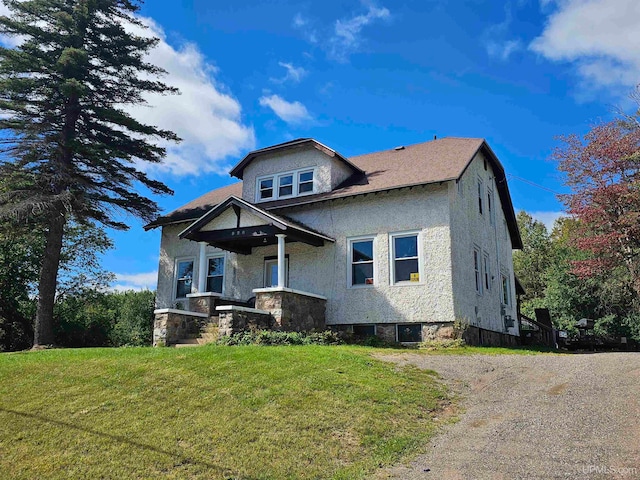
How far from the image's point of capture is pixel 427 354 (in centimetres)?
1317

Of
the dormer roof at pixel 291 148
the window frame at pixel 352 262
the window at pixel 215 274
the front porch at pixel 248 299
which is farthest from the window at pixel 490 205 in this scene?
the window at pixel 215 274

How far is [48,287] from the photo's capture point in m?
18.6

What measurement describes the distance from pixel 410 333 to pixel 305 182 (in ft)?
21.6

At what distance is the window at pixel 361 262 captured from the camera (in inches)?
677

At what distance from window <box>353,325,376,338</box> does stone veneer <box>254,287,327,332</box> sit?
3.58 ft

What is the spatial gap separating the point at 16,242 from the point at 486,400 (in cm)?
2273

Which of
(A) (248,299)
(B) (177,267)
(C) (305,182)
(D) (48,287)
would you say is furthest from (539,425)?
(D) (48,287)

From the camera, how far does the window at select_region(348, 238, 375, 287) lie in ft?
56.4

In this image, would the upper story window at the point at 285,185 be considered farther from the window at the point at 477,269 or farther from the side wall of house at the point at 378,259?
the window at the point at 477,269

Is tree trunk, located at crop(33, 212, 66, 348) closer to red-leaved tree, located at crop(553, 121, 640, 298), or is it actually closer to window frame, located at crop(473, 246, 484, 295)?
window frame, located at crop(473, 246, 484, 295)

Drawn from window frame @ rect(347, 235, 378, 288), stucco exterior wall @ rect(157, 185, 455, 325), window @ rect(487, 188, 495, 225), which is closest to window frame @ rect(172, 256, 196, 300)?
stucco exterior wall @ rect(157, 185, 455, 325)

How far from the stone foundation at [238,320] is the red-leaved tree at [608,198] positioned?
14504 millimetres

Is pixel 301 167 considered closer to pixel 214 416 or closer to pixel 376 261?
pixel 376 261

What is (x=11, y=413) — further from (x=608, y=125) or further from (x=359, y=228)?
(x=608, y=125)
